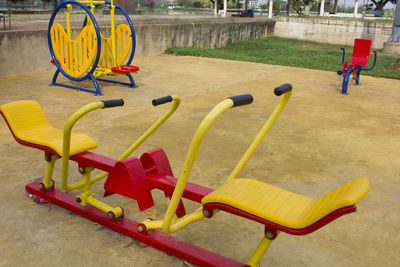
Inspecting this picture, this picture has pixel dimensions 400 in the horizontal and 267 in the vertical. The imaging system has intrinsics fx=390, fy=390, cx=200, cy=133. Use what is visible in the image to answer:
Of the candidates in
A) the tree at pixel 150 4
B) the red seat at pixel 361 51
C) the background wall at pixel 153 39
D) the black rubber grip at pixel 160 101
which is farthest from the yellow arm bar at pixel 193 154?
the tree at pixel 150 4

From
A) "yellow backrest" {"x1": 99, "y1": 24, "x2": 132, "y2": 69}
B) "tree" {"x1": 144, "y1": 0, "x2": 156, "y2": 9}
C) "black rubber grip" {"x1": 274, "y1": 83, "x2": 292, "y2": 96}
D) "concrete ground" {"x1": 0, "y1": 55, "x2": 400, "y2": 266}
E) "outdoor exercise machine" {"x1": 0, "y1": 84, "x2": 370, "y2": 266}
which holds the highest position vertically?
"tree" {"x1": 144, "y1": 0, "x2": 156, "y2": 9}

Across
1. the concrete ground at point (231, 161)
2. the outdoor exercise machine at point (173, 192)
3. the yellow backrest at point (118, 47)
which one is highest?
the yellow backrest at point (118, 47)

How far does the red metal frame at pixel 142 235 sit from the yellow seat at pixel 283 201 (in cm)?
41

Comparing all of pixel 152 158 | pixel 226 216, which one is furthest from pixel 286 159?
pixel 152 158

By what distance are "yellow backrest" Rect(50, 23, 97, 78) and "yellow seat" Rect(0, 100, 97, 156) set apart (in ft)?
11.0

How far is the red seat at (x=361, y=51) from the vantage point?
25.7 feet

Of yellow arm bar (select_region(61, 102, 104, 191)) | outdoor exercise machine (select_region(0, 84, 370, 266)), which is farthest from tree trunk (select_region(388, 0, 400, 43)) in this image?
yellow arm bar (select_region(61, 102, 104, 191))

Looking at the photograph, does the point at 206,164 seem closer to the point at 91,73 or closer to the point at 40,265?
the point at 40,265

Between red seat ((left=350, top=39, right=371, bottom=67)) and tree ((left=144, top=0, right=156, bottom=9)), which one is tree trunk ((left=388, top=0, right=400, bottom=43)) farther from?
tree ((left=144, top=0, right=156, bottom=9))

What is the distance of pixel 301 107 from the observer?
19.0 ft

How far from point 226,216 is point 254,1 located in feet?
126

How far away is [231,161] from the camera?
3.67 meters

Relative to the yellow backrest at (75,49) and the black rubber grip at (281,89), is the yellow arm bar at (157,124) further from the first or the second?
the yellow backrest at (75,49)

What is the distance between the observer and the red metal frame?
2.10 metres
